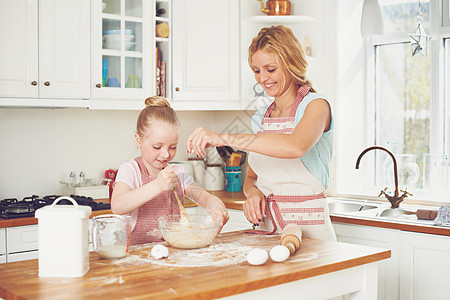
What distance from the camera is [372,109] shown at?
149 inches

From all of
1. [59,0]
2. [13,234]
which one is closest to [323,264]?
[13,234]

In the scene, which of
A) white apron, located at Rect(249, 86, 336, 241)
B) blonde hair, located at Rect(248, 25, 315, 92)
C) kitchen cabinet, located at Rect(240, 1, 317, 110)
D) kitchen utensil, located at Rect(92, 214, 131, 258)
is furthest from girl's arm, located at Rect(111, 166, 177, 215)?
kitchen cabinet, located at Rect(240, 1, 317, 110)

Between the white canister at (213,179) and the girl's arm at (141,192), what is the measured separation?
6.70 ft

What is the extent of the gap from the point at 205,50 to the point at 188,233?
206cm

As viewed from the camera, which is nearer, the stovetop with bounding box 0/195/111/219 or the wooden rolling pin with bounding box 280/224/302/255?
the wooden rolling pin with bounding box 280/224/302/255

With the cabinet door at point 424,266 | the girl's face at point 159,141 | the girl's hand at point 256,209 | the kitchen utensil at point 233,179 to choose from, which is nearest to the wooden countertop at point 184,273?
the girl's hand at point 256,209

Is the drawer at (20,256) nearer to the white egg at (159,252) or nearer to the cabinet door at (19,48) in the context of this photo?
the cabinet door at (19,48)

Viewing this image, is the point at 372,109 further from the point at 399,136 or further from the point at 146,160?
the point at 146,160

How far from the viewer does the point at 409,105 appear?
11.7 feet

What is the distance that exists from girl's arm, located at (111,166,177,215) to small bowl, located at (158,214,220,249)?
0.37ft

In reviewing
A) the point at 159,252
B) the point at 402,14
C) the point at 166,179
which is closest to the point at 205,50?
the point at 402,14

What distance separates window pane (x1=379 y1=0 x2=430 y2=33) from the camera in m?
3.49

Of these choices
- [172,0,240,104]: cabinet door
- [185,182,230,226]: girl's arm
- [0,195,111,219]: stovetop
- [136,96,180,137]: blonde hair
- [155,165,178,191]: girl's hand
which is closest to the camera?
[155,165,178,191]: girl's hand

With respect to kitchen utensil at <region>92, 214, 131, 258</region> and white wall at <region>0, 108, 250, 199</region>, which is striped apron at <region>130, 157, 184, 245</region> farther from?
white wall at <region>0, 108, 250, 199</region>
